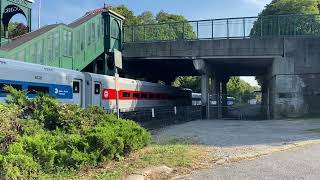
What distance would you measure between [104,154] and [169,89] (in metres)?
33.7

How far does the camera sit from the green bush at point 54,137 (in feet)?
26.6

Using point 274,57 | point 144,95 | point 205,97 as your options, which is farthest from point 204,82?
point 274,57

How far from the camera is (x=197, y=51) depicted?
34938mm

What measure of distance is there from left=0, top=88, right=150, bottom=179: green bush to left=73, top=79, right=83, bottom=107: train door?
1278cm

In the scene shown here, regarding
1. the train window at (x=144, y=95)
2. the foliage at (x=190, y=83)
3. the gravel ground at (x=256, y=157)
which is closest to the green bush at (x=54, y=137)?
the gravel ground at (x=256, y=157)

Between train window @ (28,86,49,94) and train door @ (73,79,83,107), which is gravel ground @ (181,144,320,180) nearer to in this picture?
train window @ (28,86,49,94)

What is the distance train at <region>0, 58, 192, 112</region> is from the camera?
19.8 meters

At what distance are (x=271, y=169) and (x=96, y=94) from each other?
18.1 meters

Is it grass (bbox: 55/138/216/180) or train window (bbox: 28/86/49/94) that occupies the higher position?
train window (bbox: 28/86/49/94)

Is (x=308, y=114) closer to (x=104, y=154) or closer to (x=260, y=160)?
(x=260, y=160)

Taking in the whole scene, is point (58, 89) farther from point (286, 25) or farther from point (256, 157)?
point (286, 25)

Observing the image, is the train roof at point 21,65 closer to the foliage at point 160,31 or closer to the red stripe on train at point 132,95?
the red stripe on train at point 132,95

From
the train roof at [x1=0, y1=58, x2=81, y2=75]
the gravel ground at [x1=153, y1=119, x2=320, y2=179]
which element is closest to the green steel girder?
the train roof at [x1=0, y1=58, x2=81, y2=75]

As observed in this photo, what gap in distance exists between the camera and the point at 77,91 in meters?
25.4
